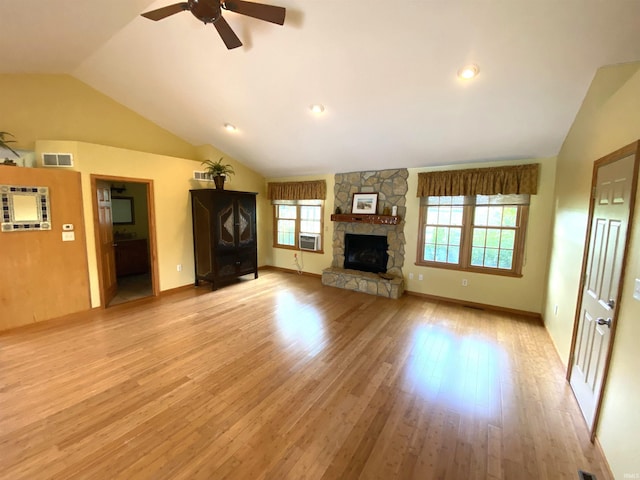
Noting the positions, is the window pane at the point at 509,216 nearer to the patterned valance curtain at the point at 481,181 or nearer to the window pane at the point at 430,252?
the patterned valance curtain at the point at 481,181

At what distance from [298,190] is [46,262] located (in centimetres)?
425

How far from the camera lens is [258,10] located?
1.99 metres

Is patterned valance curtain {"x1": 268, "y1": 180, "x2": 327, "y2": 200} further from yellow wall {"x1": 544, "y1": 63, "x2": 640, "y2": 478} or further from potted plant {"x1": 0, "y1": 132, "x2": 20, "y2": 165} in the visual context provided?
potted plant {"x1": 0, "y1": 132, "x2": 20, "y2": 165}

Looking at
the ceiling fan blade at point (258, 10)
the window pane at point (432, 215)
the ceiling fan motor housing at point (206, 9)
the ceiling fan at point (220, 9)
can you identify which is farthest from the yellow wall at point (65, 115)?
the window pane at point (432, 215)

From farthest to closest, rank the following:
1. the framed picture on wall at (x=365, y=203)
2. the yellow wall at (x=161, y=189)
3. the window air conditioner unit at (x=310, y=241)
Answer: the window air conditioner unit at (x=310, y=241) → the framed picture on wall at (x=365, y=203) → the yellow wall at (x=161, y=189)

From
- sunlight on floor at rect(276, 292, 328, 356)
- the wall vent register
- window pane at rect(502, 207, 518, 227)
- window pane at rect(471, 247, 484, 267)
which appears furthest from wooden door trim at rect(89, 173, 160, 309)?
window pane at rect(502, 207, 518, 227)

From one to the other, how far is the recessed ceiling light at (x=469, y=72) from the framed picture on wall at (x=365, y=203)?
2.59 metres

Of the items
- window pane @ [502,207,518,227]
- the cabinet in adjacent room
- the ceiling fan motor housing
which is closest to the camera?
the ceiling fan motor housing

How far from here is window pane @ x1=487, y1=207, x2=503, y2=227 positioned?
13.3 ft

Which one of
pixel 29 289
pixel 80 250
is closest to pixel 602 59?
pixel 80 250

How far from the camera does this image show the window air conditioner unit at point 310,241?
5.92 metres

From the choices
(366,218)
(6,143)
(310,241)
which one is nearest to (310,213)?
(310,241)

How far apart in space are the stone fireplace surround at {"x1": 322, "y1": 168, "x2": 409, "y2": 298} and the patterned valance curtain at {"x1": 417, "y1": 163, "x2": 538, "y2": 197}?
0.47m

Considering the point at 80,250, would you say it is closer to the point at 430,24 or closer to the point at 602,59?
the point at 430,24
